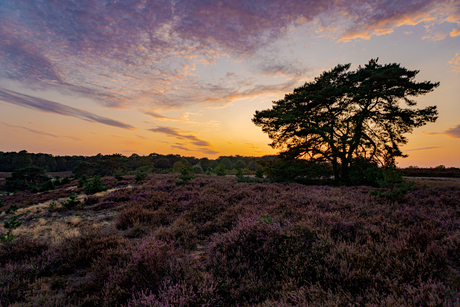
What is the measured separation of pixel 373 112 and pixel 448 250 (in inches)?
669

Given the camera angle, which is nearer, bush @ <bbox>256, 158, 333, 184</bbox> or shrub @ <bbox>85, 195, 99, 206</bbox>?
shrub @ <bbox>85, 195, 99, 206</bbox>

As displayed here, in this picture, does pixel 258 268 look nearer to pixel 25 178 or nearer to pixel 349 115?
pixel 349 115

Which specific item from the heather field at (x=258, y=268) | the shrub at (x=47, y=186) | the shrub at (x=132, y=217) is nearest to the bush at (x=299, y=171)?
the heather field at (x=258, y=268)

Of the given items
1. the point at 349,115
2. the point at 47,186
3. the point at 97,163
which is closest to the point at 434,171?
the point at 349,115

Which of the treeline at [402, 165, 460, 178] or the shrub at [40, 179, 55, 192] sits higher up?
the treeline at [402, 165, 460, 178]

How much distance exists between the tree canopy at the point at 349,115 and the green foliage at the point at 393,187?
652 centimetres

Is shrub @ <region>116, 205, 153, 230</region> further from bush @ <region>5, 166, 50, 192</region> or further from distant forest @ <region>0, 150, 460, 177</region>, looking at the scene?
bush @ <region>5, 166, 50, 192</region>

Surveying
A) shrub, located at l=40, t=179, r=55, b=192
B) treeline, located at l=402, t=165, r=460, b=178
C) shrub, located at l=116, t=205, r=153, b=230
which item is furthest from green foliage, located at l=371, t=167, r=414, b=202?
shrub, located at l=40, t=179, r=55, b=192

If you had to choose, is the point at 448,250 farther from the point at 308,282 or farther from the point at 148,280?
the point at 148,280

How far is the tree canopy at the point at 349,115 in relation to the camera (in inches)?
620

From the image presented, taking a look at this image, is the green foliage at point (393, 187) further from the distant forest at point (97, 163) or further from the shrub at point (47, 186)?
the shrub at point (47, 186)

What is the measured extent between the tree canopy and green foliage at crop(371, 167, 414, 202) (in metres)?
6.52

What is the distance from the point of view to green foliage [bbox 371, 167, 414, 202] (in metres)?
7.60

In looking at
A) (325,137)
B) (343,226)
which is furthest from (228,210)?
(325,137)
